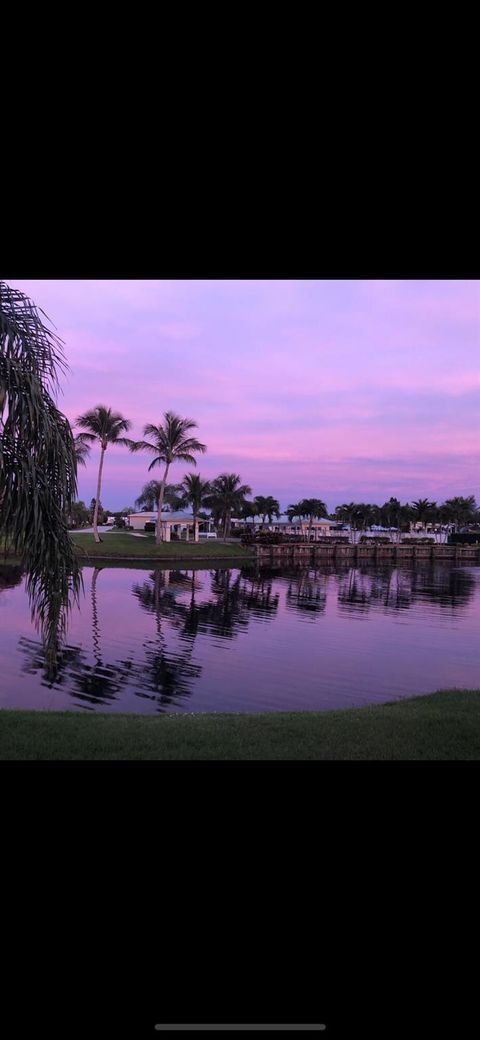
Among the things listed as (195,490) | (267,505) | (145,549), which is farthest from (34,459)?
(267,505)

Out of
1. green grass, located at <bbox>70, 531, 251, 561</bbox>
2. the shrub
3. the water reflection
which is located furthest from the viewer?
the shrub

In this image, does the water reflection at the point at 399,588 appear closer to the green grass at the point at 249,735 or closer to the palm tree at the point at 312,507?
the green grass at the point at 249,735

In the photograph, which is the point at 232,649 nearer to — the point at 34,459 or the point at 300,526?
the point at 34,459

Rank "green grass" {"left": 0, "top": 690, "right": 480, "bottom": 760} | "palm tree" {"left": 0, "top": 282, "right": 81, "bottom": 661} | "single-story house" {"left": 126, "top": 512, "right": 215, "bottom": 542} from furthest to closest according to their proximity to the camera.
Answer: "single-story house" {"left": 126, "top": 512, "right": 215, "bottom": 542}
"green grass" {"left": 0, "top": 690, "right": 480, "bottom": 760}
"palm tree" {"left": 0, "top": 282, "right": 81, "bottom": 661}

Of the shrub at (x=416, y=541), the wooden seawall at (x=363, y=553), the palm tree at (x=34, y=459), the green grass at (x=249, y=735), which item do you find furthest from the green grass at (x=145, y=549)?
the shrub at (x=416, y=541)

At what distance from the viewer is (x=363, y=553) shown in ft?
201

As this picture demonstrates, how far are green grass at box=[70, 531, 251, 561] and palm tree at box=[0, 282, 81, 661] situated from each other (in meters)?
29.5

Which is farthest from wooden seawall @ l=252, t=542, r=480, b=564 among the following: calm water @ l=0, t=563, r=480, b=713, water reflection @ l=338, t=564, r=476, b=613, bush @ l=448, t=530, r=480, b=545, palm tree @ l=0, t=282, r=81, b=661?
palm tree @ l=0, t=282, r=81, b=661

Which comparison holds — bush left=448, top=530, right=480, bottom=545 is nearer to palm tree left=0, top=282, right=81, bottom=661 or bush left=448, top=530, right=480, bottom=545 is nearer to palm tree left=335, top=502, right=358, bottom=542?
palm tree left=335, top=502, right=358, bottom=542

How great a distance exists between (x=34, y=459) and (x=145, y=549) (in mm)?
34770

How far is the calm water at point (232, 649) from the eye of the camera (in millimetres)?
9312

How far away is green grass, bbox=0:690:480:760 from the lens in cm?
504
